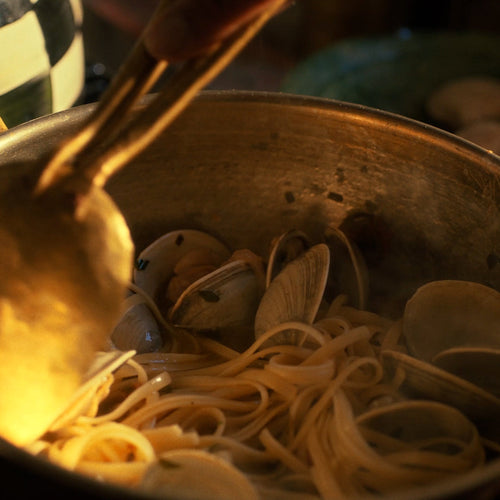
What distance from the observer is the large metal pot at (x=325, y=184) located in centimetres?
161

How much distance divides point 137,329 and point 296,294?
41cm

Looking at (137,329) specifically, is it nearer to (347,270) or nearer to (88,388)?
(88,388)

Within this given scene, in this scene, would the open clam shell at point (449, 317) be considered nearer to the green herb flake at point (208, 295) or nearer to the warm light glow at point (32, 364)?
the green herb flake at point (208, 295)

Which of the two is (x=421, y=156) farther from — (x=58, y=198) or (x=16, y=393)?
(x=16, y=393)

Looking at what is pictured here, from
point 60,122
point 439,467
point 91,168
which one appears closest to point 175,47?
point 91,168

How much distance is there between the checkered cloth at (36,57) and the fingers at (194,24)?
794 millimetres

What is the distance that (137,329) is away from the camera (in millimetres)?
1669

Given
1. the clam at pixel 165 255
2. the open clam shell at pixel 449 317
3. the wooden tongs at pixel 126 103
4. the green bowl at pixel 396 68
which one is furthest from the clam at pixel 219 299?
the green bowl at pixel 396 68

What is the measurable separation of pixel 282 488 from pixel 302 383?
0.87 ft

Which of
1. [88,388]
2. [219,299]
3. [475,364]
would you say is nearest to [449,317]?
[475,364]

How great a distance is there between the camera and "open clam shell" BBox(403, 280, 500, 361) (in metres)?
1.55

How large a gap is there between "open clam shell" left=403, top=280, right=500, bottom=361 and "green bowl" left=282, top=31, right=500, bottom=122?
1.38m

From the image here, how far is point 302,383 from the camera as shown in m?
1.51

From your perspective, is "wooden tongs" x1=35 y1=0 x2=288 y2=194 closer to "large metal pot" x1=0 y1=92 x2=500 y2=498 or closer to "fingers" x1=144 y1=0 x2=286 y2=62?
"fingers" x1=144 y1=0 x2=286 y2=62
